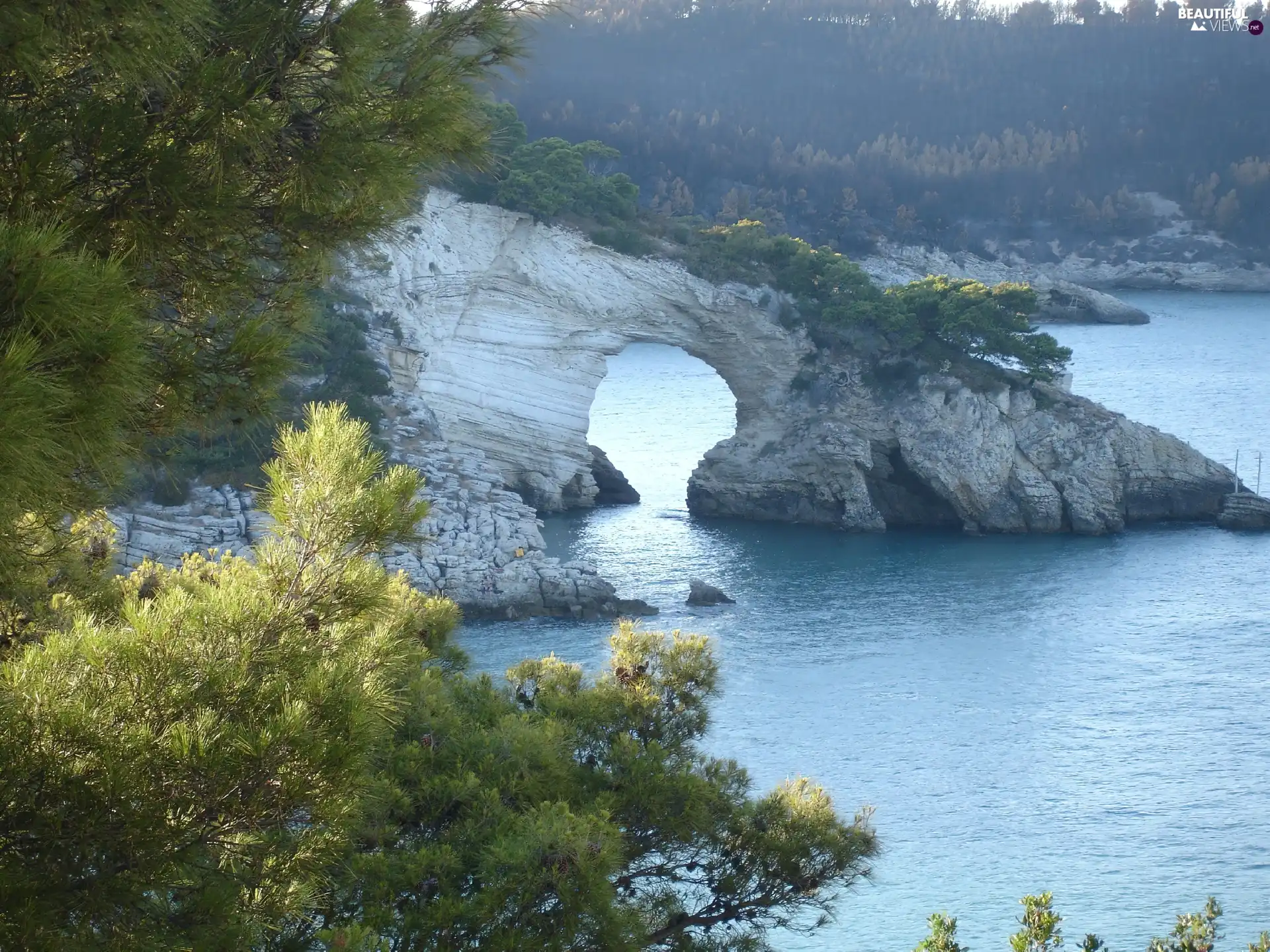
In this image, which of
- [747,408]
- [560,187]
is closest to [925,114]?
[747,408]

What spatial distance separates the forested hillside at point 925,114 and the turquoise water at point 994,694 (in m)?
28.0

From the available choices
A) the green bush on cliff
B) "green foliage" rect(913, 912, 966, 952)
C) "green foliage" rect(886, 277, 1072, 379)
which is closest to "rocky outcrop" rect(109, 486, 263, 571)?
the green bush on cliff

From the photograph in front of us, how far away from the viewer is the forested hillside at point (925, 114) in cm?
5934

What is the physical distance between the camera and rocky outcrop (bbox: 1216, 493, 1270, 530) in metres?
29.6

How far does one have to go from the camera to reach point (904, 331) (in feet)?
103

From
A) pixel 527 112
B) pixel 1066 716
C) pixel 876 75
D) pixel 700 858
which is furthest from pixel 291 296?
pixel 876 75

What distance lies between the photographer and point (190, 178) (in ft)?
12.4

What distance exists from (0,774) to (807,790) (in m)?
5.63

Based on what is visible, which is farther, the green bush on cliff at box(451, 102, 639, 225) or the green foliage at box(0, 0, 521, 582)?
the green bush on cliff at box(451, 102, 639, 225)

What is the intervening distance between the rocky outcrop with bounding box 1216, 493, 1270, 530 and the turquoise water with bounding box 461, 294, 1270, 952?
497mm

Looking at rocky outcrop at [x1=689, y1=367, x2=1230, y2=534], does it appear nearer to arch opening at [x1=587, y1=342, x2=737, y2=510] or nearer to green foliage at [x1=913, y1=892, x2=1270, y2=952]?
Answer: arch opening at [x1=587, y1=342, x2=737, y2=510]

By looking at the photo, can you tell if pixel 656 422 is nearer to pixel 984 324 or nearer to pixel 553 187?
pixel 553 187

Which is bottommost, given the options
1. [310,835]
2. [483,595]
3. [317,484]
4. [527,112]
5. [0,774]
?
[483,595]

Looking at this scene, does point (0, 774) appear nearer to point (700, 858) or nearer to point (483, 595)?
point (700, 858)
